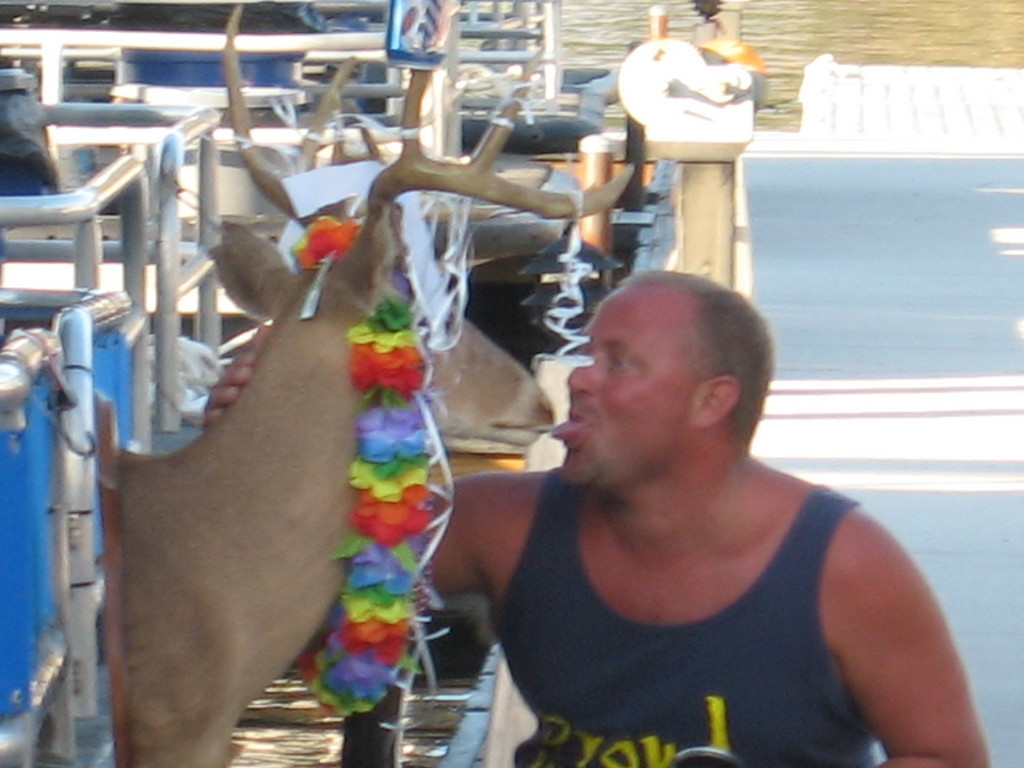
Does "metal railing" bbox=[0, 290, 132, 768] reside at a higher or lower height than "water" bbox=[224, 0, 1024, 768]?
higher

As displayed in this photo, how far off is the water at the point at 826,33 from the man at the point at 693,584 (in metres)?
13.2

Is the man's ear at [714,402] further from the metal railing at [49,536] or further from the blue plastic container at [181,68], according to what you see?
the blue plastic container at [181,68]

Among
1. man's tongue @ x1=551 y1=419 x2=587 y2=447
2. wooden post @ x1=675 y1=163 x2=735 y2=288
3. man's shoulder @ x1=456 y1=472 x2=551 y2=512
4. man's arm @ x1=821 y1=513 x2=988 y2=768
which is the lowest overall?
wooden post @ x1=675 y1=163 x2=735 y2=288

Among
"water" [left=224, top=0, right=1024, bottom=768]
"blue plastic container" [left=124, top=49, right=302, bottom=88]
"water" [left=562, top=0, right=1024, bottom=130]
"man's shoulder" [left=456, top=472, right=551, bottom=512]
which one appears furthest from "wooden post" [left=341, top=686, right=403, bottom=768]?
"water" [left=562, top=0, right=1024, bottom=130]

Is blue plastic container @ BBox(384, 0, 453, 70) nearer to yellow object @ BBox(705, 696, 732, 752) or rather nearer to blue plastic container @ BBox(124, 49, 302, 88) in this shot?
yellow object @ BBox(705, 696, 732, 752)

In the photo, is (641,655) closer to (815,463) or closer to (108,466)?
(108,466)

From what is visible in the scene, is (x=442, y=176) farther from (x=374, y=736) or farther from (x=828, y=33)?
(x=828, y=33)

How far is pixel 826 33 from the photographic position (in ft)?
73.9

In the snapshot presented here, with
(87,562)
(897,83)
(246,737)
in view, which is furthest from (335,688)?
(897,83)

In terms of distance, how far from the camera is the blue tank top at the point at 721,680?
2.43 meters

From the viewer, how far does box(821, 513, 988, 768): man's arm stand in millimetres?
2416

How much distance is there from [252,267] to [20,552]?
620mm

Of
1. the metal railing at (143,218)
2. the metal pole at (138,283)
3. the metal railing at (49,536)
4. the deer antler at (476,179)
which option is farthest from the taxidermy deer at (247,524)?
the metal pole at (138,283)

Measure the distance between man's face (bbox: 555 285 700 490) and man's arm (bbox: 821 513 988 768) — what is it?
276 mm
